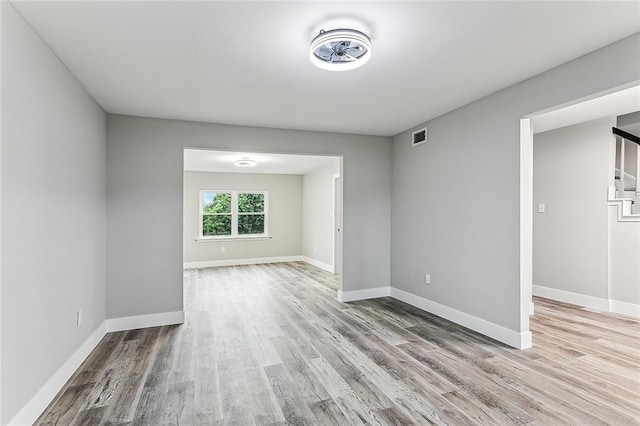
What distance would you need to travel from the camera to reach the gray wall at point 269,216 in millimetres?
7969

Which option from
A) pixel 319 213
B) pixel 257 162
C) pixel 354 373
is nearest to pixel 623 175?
pixel 354 373

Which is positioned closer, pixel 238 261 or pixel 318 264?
pixel 318 264

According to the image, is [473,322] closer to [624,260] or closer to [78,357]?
[624,260]

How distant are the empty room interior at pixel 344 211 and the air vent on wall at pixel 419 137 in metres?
0.09

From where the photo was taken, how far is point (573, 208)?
446cm

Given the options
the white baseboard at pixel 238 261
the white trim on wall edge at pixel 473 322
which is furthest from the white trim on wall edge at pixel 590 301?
the white baseboard at pixel 238 261

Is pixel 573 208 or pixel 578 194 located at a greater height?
pixel 578 194

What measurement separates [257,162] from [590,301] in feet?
19.3

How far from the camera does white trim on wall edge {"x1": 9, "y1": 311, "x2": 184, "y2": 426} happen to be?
6.36 feet

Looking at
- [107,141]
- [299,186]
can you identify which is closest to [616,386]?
[107,141]

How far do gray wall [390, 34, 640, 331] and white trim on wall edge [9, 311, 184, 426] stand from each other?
3.17m

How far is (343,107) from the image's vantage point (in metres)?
3.54

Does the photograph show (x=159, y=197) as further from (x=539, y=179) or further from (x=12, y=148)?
(x=539, y=179)

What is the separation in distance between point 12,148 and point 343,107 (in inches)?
107
